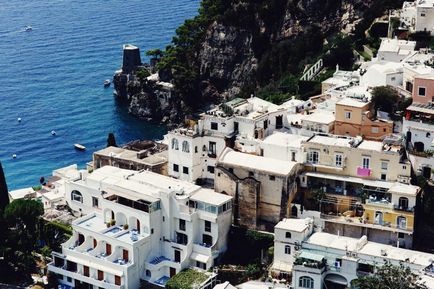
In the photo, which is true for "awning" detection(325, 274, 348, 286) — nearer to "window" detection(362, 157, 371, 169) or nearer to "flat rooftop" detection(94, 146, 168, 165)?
"window" detection(362, 157, 371, 169)

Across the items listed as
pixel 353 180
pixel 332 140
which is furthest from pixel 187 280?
pixel 332 140

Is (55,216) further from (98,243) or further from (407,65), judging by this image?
(407,65)

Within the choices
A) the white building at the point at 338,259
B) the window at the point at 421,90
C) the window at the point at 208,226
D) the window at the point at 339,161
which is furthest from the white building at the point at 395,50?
the window at the point at 208,226

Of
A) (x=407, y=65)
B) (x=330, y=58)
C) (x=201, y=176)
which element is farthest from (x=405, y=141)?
(x=330, y=58)

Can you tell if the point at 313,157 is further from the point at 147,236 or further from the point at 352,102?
the point at 147,236

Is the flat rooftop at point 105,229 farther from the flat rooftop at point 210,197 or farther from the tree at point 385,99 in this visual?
the tree at point 385,99

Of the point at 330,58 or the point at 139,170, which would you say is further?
the point at 330,58
